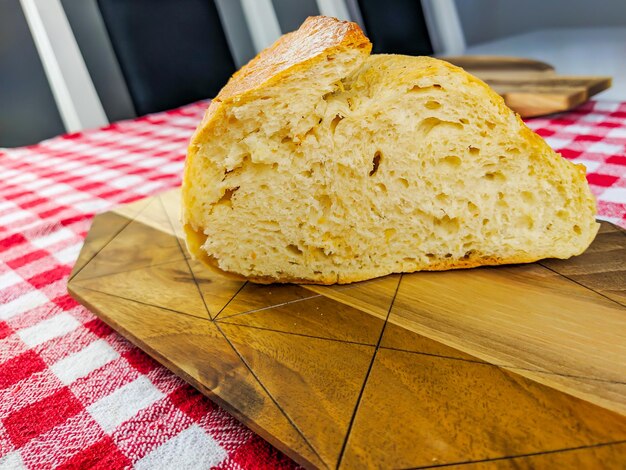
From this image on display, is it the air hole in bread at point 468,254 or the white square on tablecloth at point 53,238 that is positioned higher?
the white square on tablecloth at point 53,238

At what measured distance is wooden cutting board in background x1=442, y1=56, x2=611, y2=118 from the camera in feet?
5.65

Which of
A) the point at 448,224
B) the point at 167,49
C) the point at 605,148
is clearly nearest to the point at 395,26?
the point at 167,49

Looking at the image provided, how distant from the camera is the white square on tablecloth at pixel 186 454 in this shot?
2.20 ft

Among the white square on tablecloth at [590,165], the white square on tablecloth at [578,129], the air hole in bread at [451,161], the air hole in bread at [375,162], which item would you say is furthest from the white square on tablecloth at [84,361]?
the white square on tablecloth at [578,129]

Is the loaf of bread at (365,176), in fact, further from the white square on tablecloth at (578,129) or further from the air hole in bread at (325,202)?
the white square on tablecloth at (578,129)

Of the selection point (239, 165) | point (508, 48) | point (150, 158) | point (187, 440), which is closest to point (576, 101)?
point (239, 165)

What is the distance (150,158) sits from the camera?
2.00 metres

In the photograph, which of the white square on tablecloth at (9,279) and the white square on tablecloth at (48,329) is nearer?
the white square on tablecloth at (48,329)

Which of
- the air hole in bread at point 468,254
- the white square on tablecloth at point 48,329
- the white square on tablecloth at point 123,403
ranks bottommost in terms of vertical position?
the air hole in bread at point 468,254

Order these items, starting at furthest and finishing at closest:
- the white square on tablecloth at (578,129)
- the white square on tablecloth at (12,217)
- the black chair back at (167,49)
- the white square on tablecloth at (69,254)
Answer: the black chair back at (167,49), the white square on tablecloth at (578,129), the white square on tablecloth at (12,217), the white square on tablecloth at (69,254)

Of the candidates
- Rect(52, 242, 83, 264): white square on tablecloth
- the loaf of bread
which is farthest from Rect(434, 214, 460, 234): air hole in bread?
Rect(52, 242, 83, 264): white square on tablecloth

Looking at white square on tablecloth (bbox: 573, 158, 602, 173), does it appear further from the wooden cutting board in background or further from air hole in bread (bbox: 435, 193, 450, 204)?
air hole in bread (bbox: 435, 193, 450, 204)

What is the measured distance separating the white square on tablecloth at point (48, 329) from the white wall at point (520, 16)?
545 cm

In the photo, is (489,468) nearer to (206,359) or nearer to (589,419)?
(589,419)
